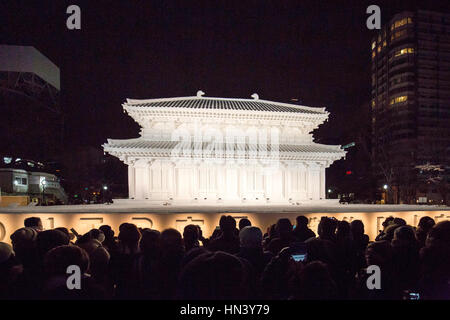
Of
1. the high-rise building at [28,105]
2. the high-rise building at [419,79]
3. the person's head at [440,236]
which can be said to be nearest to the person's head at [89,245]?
the person's head at [440,236]

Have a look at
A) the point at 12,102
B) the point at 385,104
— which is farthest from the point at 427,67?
the point at 12,102

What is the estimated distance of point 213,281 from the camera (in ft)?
6.87

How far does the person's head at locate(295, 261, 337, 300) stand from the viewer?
2336 millimetres

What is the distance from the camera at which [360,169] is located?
41344 mm

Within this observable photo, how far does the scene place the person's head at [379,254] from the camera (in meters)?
3.66

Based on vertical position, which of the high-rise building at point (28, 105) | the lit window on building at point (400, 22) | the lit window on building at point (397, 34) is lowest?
the high-rise building at point (28, 105)

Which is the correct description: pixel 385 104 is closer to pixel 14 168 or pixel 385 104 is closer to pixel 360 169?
pixel 360 169

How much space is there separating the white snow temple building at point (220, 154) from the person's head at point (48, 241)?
13485mm

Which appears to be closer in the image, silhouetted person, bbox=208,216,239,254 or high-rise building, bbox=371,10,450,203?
silhouetted person, bbox=208,216,239,254

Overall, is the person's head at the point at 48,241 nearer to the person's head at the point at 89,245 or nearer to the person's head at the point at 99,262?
the person's head at the point at 89,245

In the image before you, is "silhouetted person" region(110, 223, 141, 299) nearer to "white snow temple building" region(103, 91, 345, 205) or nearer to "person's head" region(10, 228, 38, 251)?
"person's head" region(10, 228, 38, 251)

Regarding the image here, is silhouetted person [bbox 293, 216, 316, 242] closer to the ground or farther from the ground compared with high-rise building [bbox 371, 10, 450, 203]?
closer to the ground

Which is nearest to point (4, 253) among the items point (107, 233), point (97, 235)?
point (97, 235)

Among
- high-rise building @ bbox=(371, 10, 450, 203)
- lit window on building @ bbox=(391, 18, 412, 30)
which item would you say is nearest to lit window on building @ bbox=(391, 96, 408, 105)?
high-rise building @ bbox=(371, 10, 450, 203)
